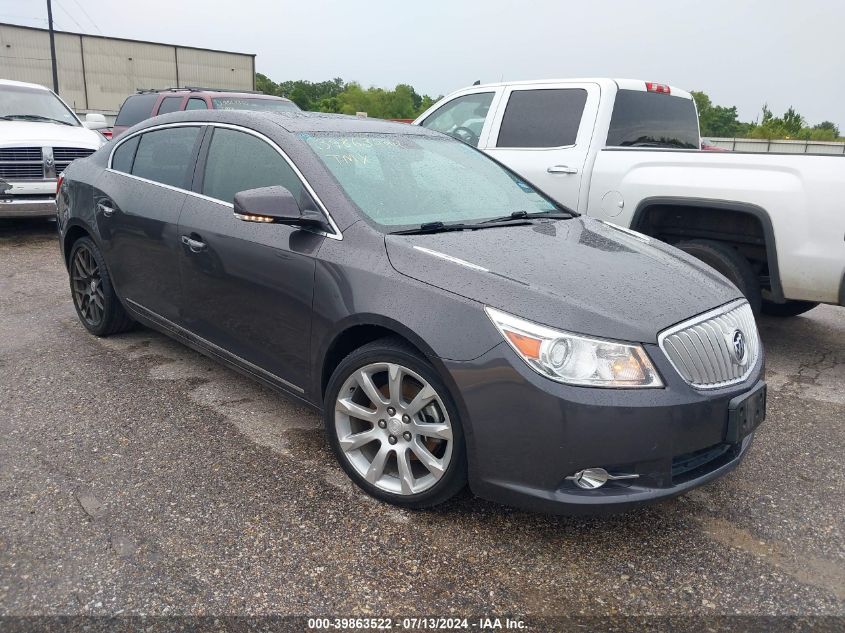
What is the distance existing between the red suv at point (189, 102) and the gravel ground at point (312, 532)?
6944 millimetres

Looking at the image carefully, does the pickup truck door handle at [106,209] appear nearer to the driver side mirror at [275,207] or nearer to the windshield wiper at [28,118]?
the driver side mirror at [275,207]

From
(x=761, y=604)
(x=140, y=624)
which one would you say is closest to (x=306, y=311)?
(x=140, y=624)

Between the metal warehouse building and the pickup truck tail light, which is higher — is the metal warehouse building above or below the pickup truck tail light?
above

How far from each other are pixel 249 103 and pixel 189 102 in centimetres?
87


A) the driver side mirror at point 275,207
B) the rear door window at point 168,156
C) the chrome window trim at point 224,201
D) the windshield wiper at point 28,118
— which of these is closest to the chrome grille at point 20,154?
the windshield wiper at point 28,118

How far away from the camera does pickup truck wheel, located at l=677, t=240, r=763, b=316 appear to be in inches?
187

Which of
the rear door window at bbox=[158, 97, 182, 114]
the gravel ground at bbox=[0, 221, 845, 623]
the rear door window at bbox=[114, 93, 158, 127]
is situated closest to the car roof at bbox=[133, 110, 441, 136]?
the gravel ground at bbox=[0, 221, 845, 623]

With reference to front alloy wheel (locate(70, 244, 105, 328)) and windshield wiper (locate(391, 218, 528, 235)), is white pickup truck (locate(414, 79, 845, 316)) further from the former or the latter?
front alloy wheel (locate(70, 244, 105, 328))

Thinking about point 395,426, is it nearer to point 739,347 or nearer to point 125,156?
point 739,347

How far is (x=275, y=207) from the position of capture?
310 centimetres

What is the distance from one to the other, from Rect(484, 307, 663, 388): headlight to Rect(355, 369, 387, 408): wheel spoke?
2.19ft

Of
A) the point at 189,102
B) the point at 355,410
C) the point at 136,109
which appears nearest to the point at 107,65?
the point at 136,109

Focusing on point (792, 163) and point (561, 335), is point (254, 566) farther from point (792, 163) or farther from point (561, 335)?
point (792, 163)

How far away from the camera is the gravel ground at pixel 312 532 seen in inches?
95.2
